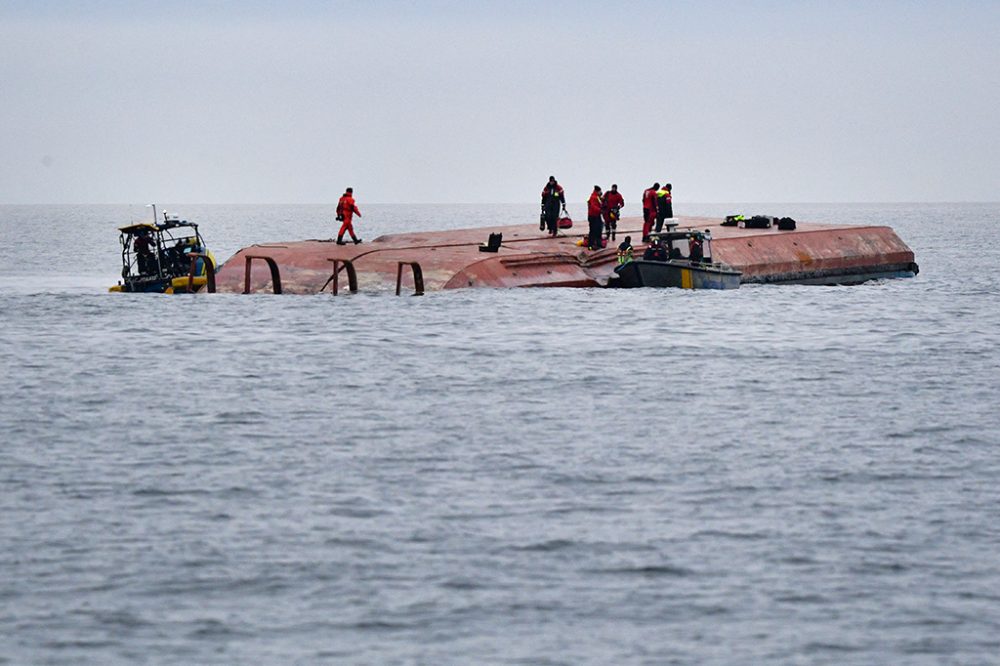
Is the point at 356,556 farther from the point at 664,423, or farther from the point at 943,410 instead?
the point at 943,410

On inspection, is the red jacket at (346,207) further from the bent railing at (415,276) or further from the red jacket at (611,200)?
the red jacket at (611,200)

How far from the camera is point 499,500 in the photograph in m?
17.9

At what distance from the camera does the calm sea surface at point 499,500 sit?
514 inches

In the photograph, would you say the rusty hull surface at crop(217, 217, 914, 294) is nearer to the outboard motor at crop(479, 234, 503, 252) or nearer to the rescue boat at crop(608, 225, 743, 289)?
the outboard motor at crop(479, 234, 503, 252)

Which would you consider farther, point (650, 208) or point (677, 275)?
point (650, 208)

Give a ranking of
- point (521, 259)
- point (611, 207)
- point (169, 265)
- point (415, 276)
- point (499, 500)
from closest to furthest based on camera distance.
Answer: point (499, 500)
point (415, 276)
point (521, 259)
point (169, 265)
point (611, 207)

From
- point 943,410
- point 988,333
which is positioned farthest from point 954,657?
point 988,333

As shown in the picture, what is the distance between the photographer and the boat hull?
4409 centimetres

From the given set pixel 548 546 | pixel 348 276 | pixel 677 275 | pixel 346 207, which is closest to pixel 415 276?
pixel 348 276

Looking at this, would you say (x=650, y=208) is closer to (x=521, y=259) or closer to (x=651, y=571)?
(x=521, y=259)

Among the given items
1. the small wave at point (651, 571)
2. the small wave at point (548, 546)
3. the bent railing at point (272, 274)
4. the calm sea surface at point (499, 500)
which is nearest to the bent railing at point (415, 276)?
the bent railing at point (272, 274)

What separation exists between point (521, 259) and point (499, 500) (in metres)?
28.3

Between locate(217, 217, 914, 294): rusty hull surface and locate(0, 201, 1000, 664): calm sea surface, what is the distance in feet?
28.4

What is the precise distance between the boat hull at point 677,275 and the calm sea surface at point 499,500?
317 inches
